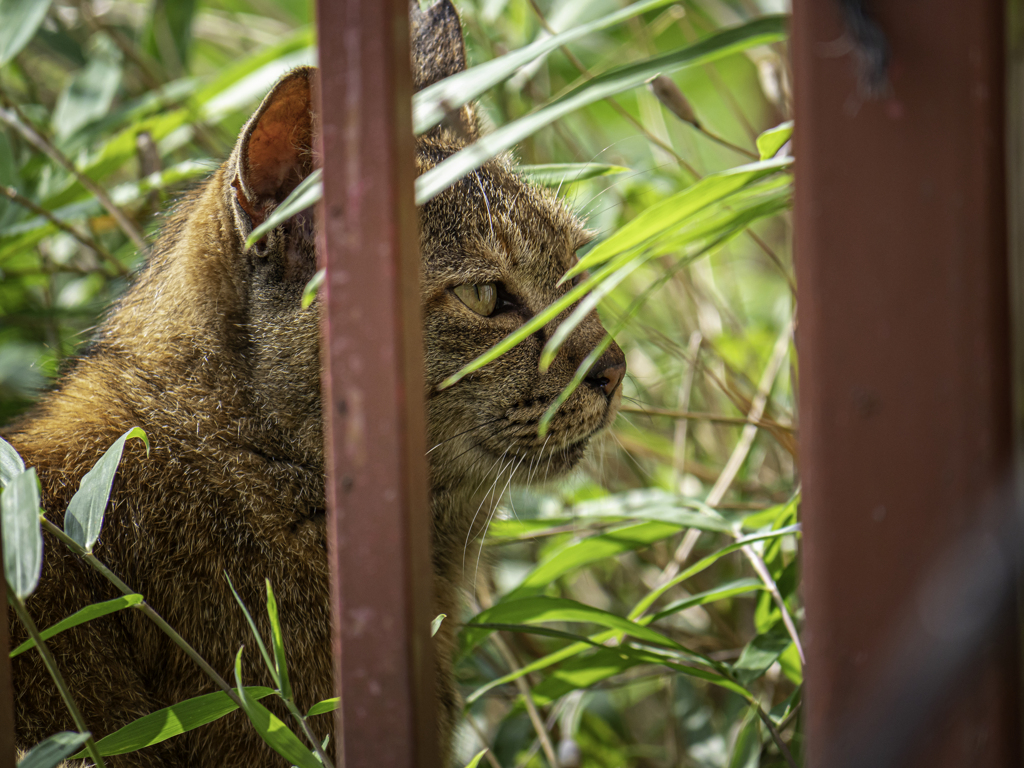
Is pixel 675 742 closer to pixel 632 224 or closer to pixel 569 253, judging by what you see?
pixel 569 253

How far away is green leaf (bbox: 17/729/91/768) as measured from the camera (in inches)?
27.1

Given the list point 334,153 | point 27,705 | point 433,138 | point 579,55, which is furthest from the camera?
point 579,55

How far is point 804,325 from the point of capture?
57 centimetres

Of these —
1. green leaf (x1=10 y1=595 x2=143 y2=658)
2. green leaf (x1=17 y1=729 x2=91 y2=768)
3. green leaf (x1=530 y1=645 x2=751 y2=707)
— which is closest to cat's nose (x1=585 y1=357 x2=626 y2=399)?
green leaf (x1=530 y1=645 x2=751 y2=707)

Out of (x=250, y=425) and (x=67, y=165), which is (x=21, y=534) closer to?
(x=250, y=425)

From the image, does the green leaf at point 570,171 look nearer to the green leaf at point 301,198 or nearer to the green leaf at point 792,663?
the green leaf at point 301,198

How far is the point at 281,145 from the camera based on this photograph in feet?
4.14

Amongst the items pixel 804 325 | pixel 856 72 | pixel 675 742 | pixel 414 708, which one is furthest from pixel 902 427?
pixel 675 742

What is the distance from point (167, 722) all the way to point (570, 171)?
941 millimetres

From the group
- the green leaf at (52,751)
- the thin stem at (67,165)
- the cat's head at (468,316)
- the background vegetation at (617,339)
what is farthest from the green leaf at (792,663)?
the thin stem at (67,165)

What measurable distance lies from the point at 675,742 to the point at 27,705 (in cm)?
115

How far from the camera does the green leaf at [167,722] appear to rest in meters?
0.83

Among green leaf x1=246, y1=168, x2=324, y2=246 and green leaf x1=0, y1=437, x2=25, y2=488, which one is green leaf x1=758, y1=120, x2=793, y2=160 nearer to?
green leaf x1=246, y1=168, x2=324, y2=246

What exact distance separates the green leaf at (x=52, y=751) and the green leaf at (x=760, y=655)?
79cm
